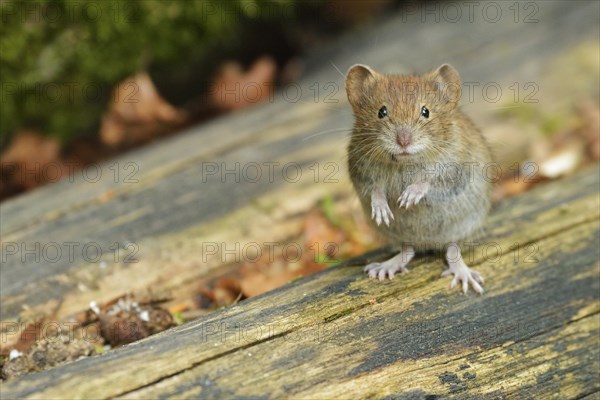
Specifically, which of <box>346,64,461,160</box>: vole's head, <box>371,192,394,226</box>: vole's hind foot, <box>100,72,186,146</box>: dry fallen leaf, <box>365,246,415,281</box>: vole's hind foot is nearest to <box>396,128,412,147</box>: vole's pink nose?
<box>346,64,461,160</box>: vole's head

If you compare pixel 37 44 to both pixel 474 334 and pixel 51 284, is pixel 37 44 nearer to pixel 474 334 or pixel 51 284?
pixel 51 284

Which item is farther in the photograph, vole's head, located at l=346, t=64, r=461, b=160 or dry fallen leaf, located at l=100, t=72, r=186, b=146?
dry fallen leaf, located at l=100, t=72, r=186, b=146

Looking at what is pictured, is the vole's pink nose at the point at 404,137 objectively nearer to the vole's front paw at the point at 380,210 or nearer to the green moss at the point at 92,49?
the vole's front paw at the point at 380,210

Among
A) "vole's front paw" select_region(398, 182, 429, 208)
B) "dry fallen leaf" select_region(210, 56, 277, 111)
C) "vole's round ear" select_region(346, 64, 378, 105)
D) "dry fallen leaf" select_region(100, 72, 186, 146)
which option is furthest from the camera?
"dry fallen leaf" select_region(210, 56, 277, 111)

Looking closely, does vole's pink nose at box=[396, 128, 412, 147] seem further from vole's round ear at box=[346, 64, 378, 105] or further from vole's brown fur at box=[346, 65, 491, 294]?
vole's round ear at box=[346, 64, 378, 105]

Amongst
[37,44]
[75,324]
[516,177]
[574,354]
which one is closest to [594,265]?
[574,354]

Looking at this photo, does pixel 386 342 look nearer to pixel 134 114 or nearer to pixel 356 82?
pixel 356 82
